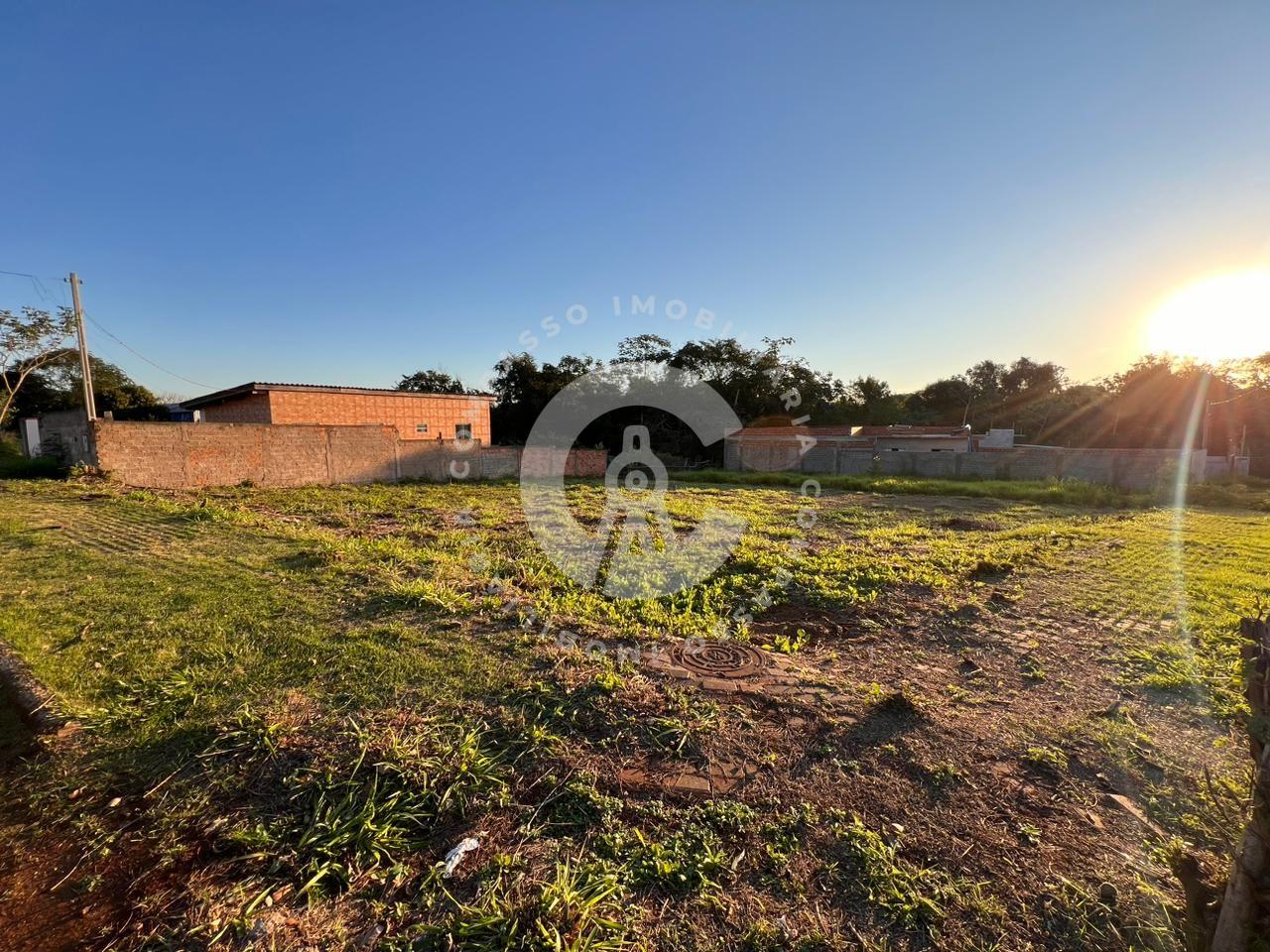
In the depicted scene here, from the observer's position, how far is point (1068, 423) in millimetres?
30375

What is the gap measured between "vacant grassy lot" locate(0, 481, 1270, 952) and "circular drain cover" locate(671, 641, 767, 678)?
0.28 feet

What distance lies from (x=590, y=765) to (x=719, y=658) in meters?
1.32

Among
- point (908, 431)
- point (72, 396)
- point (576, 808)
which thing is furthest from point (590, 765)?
point (72, 396)

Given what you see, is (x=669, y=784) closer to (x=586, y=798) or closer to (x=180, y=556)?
(x=586, y=798)

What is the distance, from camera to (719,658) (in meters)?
3.11

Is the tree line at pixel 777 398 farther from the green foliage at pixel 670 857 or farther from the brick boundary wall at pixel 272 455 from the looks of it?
the green foliage at pixel 670 857

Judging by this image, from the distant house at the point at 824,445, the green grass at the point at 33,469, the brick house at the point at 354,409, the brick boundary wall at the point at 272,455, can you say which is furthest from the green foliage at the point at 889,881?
the distant house at the point at 824,445

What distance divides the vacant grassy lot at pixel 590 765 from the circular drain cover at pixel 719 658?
0.09m

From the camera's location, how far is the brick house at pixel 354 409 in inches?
561

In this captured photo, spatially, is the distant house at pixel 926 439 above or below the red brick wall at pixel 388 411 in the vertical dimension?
below

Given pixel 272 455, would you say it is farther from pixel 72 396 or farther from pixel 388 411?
pixel 72 396

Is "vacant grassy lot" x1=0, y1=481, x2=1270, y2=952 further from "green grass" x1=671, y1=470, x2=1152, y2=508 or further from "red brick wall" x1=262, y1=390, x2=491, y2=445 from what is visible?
"red brick wall" x1=262, y1=390, x2=491, y2=445

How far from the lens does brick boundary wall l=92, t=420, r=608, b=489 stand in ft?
32.6

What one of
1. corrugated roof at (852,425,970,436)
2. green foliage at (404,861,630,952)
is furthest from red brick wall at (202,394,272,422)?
corrugated roof at (852,425,970,436)
